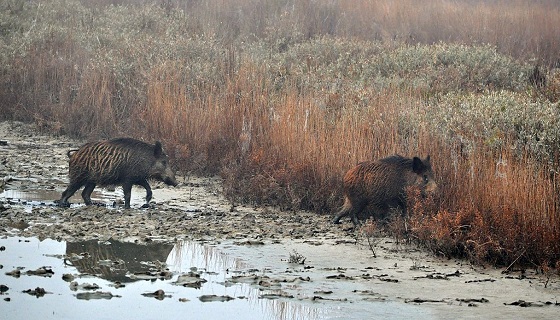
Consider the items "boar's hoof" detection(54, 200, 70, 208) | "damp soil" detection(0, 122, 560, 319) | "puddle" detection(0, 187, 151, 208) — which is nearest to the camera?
"damp soil" detection(0, 122, 560, 319)

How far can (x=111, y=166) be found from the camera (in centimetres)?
1212

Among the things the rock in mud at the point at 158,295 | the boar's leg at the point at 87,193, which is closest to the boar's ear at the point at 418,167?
the rock in mud at the point at 158,295

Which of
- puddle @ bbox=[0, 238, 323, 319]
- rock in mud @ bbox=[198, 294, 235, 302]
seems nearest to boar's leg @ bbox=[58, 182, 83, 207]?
puddle @ bbox=[0, 238, 323, 319]

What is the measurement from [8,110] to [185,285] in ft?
38.8

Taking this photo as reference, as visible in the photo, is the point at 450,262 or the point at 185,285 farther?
the point at 450,262

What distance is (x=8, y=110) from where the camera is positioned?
750 inches

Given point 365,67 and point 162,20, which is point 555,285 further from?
point 162,20

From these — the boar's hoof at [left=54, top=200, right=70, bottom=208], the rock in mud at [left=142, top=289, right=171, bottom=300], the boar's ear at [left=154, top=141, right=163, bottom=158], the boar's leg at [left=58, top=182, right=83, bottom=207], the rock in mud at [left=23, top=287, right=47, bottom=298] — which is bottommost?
the rock in mud at [left=23, top=287, right=47, bottom=298]

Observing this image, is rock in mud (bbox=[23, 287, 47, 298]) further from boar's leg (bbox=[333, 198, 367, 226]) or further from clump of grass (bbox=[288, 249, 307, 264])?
boar's leg (bbox=[333, 198, 367, 226])

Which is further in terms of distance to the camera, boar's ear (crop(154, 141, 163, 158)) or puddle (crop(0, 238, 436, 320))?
boar's ear (crop(154, 141, 163, 158))

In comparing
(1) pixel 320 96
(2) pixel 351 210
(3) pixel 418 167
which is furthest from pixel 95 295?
(1) pixel 320 96

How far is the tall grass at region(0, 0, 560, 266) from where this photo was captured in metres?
10.3

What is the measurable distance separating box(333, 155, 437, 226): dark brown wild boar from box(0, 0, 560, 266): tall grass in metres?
0.37

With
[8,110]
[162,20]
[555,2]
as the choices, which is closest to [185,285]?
[8,110]
